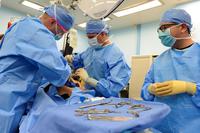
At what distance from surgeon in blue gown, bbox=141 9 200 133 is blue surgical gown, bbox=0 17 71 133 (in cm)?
54

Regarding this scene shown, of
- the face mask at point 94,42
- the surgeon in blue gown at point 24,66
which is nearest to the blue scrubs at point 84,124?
the surgeon in blue gown at point 24,66

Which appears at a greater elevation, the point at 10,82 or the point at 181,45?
the point at 181,45

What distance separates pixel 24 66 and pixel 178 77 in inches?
32.1

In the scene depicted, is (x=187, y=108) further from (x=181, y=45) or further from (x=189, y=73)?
(x=181, y=45)

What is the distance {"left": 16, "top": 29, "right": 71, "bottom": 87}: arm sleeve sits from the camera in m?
1.03

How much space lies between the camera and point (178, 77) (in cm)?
121

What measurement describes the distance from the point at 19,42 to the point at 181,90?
830mm

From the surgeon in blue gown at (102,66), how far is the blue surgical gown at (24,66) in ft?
1.74

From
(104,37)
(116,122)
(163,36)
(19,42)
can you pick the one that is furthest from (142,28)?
(116,122)

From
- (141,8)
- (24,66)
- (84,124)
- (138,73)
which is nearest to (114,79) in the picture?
(24,66)

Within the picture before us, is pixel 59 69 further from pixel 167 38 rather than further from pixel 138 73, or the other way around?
pixel 138 73

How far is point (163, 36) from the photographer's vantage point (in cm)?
132

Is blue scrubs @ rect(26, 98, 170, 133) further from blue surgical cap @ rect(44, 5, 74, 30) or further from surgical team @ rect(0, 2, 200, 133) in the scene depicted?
blue surgical cap @ rect(44, 5, 74, 30)

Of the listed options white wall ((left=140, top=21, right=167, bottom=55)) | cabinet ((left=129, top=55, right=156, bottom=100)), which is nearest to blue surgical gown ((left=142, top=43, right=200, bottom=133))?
cabinet ((left=129, top=55, right=156, bottom=100))
